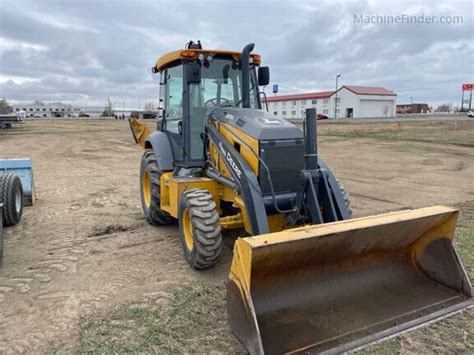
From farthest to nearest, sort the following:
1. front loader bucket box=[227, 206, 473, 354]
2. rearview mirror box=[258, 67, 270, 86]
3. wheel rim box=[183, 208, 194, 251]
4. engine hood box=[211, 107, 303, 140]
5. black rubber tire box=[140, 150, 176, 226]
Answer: black rubber tire box=[140, 150, 176, 226] < rearview mirror box=[258, 67, 270, 86] < wheel rim box=[183, 208, 194, 251] < engine hood box=[211, 107, 303, 140] < front loader bucket box=[227, 206, 473, 354]

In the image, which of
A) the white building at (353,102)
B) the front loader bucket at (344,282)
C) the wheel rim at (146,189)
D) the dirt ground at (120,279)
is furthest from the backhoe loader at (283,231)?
the white building at (353,102)

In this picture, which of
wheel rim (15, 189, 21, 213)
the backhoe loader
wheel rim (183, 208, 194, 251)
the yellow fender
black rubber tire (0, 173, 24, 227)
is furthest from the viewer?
the yellow fender

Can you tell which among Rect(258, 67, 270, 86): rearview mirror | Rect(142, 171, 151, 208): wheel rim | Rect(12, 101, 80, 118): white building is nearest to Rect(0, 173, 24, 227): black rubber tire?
Rect(142, 171, 151, 208): wheel rim

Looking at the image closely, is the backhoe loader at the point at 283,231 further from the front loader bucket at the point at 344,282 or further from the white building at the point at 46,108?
the white building at the point at 46,108

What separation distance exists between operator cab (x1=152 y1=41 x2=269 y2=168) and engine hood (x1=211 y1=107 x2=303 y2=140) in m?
0.60

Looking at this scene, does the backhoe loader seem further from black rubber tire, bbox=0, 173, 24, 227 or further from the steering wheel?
black rubber tire, bbox=0, 173, 24, 227

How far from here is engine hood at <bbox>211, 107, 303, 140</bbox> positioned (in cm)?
430

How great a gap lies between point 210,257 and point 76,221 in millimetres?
3420

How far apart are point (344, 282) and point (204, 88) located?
118 inches

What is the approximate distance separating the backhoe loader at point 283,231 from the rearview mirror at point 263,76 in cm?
2

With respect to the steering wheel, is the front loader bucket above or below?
below

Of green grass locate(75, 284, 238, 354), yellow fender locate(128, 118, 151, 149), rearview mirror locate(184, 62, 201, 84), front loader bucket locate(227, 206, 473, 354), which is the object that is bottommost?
green grass locate(75, 284, 238, 354)

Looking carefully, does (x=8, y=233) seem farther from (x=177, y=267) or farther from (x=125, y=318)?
(x=125, y=318)

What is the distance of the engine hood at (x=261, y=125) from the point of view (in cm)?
430
